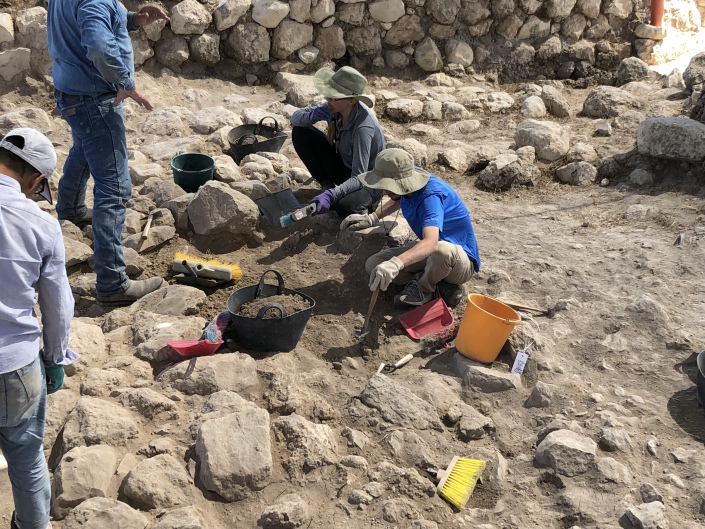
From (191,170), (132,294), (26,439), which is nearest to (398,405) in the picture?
(26,439)

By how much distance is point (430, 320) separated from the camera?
4.27 m

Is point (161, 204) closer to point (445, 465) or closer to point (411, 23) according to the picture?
point (445, 465)

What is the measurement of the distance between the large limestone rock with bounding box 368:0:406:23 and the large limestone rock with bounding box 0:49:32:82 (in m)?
4.07

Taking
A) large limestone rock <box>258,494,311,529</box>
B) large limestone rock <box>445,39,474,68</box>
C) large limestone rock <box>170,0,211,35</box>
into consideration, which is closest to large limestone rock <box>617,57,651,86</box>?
large limestone rock <box>445,39,474,68</box>

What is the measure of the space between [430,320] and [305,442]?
1.41 meters

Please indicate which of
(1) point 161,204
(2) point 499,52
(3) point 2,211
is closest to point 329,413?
(3) point 2,211

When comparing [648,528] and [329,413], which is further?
[329,413]

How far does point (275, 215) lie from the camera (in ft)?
17.7

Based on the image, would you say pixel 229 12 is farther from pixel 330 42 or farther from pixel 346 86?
pixel 346 86

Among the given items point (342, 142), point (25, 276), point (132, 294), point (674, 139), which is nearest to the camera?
point (25, 276)

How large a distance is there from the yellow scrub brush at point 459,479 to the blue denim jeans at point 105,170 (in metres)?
2.40

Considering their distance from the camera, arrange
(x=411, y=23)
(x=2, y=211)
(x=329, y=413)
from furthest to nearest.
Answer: (x=411, y=23), (x=329, y=413), (x=2, y=211)

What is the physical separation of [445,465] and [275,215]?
2797 millimetres

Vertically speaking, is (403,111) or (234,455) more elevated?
(403,111)
